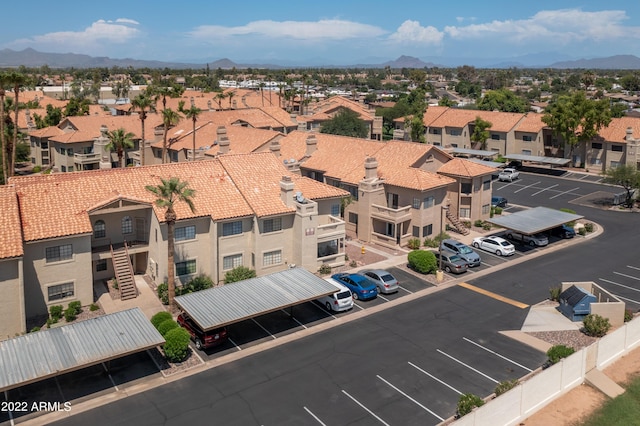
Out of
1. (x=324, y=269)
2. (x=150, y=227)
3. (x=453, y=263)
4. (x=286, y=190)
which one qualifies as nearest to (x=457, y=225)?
(x=453, y=263)

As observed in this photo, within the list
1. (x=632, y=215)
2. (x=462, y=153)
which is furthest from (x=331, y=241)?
(x=462, y=153)

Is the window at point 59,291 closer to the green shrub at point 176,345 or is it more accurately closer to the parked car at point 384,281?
the green shrub at point 176,345

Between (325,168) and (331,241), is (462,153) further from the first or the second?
Result: (331,241)

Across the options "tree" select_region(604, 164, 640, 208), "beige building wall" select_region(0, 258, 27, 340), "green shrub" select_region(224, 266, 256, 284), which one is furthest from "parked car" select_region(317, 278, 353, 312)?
"tree" select_region(604, 164, 640, 208)

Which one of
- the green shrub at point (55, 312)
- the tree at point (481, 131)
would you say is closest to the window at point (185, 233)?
the green shrub at point (55, 312)

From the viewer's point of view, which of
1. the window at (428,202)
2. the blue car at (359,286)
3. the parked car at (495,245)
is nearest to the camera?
the blue car at (359,286)
